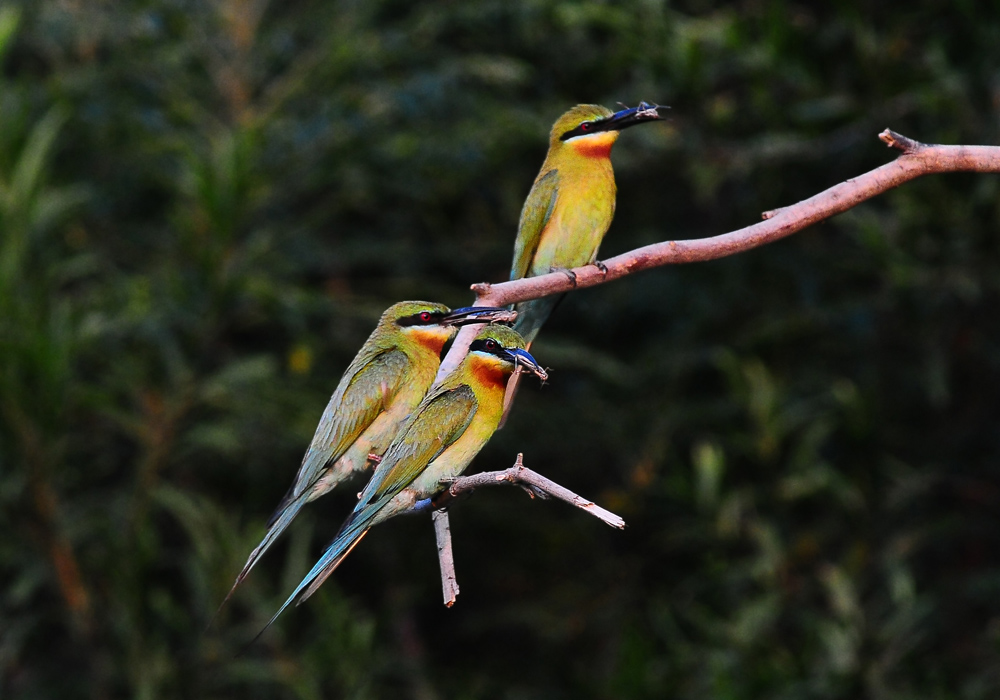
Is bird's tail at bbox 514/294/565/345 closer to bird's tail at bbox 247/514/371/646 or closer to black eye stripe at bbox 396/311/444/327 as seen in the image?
black eye stripe at bbox 396/311/444/327

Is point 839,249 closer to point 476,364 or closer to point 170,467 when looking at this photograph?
point 170,467

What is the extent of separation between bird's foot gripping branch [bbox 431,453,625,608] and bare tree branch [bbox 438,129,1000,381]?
0.21 m

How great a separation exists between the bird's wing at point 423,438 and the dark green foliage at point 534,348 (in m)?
2.82

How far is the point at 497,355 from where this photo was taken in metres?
1.63

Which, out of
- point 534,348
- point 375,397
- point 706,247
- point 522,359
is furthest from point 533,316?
point 534,348

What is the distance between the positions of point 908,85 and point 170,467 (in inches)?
146

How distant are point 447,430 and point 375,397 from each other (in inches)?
7.1

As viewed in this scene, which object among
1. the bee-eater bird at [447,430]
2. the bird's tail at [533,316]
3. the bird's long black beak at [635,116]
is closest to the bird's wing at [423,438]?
the bee-eater bird at [447,430]

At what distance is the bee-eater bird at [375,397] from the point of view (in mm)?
1718

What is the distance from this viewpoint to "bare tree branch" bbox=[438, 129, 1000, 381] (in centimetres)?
143

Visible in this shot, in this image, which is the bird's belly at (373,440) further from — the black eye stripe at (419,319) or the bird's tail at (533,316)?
the bird's tail at (533,316)

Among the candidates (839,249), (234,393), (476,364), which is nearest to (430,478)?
(476,364)

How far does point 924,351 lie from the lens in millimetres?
5035

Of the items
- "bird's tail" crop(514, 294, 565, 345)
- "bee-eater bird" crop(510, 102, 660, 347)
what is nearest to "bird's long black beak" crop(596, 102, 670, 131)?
"bee-eater bird" crop(510, 102, 660, 347)
